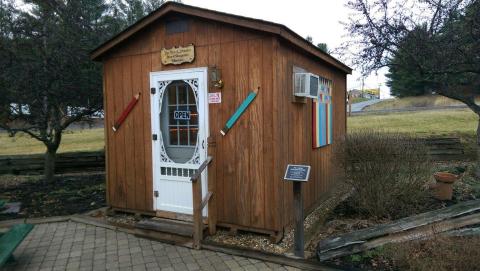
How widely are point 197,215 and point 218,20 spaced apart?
8.57 ft

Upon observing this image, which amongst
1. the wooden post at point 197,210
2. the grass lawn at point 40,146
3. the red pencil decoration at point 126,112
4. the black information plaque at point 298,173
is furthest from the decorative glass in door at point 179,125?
the grass lawn at point 40,146

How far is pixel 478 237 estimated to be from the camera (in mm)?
3812

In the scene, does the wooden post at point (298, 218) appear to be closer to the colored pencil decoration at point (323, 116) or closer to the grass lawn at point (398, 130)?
the colored pencil decoration at point (323, 116)

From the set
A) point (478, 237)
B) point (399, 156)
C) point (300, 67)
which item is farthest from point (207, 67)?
point (478, 237)

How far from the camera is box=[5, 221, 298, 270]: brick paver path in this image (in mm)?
4098

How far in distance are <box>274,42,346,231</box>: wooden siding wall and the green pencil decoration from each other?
368mm

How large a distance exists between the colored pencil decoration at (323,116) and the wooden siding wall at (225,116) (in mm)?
1634

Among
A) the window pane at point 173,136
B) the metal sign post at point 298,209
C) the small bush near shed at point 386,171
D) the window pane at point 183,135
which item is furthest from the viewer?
the window pane at point 173,136

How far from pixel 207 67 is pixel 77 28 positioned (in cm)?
504

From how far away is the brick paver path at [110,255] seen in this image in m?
4.10

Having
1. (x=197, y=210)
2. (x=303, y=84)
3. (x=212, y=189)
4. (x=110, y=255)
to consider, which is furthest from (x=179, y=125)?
(x=110, y=255)

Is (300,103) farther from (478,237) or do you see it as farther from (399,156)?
(478,237)

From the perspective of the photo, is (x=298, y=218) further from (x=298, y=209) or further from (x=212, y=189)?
(x=212, y=189)

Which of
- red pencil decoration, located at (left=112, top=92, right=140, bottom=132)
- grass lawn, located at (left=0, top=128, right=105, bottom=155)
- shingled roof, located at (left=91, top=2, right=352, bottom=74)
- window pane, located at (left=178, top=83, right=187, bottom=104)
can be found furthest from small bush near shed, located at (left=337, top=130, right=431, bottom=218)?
grass lawn, located at (left=0, top=128, right=105, bottom=155)
